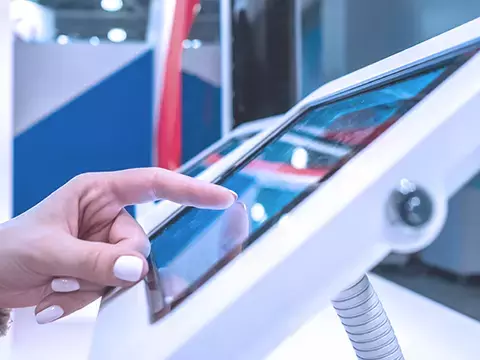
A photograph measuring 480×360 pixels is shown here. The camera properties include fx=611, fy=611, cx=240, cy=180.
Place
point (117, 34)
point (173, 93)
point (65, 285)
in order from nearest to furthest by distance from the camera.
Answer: point (65, 285), point (173, 93), point (117, 34)

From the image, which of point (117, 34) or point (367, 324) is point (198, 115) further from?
point (117, 34)

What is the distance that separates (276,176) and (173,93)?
100cm

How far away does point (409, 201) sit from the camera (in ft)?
0.95

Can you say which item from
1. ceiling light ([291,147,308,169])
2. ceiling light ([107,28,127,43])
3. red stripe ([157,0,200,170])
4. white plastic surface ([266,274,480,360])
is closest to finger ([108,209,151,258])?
ceiling light ([291,147,308,169])

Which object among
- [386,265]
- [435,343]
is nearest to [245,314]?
[435,343]

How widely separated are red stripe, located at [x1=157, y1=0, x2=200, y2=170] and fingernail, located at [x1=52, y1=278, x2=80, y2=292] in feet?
3.53

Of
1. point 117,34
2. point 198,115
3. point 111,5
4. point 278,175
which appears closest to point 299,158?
point 278,175

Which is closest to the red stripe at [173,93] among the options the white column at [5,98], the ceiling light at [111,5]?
the white column at [5,98]

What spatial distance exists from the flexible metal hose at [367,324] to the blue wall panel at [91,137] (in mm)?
1295

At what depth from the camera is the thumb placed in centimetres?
34

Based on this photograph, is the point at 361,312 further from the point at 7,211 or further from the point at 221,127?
the point at 221,127

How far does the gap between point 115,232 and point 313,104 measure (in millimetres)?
239

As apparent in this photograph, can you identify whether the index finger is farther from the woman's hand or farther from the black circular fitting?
the black circular fitting

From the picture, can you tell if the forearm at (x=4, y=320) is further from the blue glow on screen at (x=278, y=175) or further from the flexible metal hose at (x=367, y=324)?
the flexible metal hose at (x=367, y=324)
